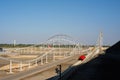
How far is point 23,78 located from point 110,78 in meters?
7.67

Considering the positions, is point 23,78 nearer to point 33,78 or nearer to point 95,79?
point 33,78

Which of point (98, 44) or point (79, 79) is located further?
point (98, 44)

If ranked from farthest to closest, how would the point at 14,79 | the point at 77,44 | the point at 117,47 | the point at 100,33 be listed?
the point at 77,44
the point at 100,33
the point at 117,47
the point at 14,79

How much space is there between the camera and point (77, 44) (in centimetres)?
9775

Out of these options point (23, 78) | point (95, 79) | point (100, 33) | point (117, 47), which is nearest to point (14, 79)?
point (23, 78)

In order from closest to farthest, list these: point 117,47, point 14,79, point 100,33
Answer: point 14,79
point 117,47
point 100,33

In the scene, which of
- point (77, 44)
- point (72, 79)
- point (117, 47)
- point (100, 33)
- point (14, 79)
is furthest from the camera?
point (77, 44)

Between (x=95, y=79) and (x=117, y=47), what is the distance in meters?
38.9

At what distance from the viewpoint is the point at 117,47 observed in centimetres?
6053

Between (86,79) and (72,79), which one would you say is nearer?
(72,79)

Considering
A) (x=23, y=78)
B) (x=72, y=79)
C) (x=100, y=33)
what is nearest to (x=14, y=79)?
(x=23, y=78)

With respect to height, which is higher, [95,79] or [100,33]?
[100,33]

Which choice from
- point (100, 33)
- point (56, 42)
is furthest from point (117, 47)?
point (56, 42)

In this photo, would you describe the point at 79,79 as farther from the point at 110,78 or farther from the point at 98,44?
the point at 98,44
